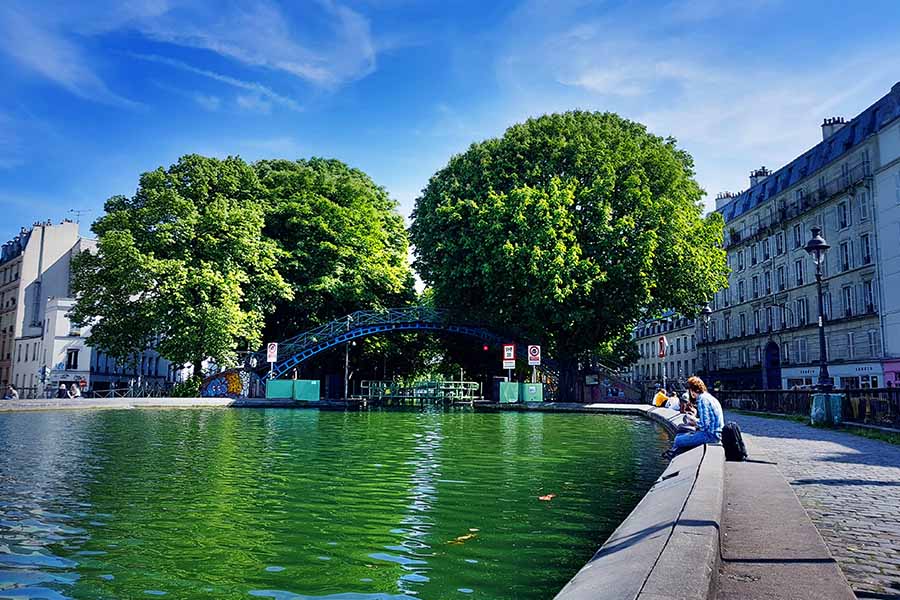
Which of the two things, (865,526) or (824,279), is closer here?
(865,526)

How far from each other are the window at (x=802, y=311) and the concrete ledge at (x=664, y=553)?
173 ft

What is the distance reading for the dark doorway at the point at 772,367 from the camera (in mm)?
59812

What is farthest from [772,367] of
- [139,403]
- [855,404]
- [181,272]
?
[139,403]

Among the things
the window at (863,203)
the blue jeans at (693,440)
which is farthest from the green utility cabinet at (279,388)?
the window at (863,203)

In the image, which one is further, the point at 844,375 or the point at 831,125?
the point at 831,125

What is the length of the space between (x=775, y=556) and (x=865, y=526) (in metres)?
2.47

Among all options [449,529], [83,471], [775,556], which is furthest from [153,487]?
[775,556]

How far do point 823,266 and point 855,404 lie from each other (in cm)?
3668

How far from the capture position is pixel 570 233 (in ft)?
127

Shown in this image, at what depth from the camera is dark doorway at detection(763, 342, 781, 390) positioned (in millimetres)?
59812

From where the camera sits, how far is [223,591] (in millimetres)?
6012

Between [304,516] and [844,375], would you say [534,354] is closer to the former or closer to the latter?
[844,375]

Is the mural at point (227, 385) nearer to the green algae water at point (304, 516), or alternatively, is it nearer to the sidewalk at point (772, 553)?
the green algae water at point (304, 516)

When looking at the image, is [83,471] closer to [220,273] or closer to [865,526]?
[865,526]
